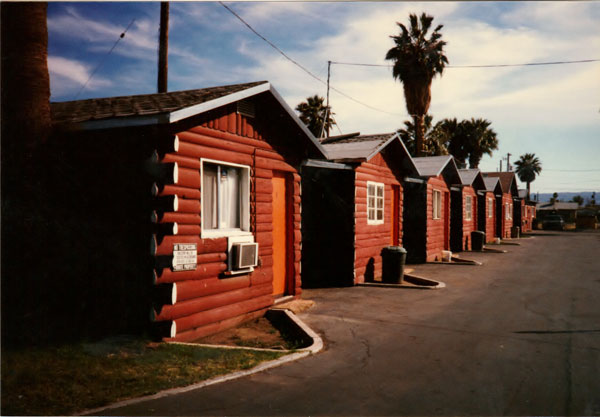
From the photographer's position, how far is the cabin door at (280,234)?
10289mm

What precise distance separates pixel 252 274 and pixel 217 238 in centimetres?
129

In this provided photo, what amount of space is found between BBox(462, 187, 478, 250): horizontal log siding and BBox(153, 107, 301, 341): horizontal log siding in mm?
17169

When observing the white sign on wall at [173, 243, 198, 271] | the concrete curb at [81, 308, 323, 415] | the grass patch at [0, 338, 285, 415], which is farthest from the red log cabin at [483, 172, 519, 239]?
the grass patch at [0, 338, 285, 415]

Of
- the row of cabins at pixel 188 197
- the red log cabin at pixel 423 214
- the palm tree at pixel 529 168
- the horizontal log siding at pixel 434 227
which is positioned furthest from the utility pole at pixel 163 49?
the palm tree at pixel 529 168

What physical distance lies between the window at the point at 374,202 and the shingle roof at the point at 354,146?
107 cm

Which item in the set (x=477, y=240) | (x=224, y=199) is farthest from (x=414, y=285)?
(x=477, y=240)

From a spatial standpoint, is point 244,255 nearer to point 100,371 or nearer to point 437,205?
point 100,371

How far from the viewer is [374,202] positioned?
14781mm

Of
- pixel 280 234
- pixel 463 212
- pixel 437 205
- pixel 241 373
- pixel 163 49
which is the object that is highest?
pixel 163 49

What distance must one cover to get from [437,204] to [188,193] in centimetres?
1591

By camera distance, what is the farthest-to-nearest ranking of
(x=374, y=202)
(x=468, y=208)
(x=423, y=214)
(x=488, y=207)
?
(x=488, y=207)
(x=468, y=208)
(x=423, y=214)
(x=374, y=202)

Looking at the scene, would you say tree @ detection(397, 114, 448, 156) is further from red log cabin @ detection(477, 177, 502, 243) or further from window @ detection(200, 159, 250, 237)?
window @ detection(200, 159, 250, 237)

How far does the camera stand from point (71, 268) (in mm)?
6910

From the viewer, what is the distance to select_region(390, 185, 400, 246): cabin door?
16.4m
